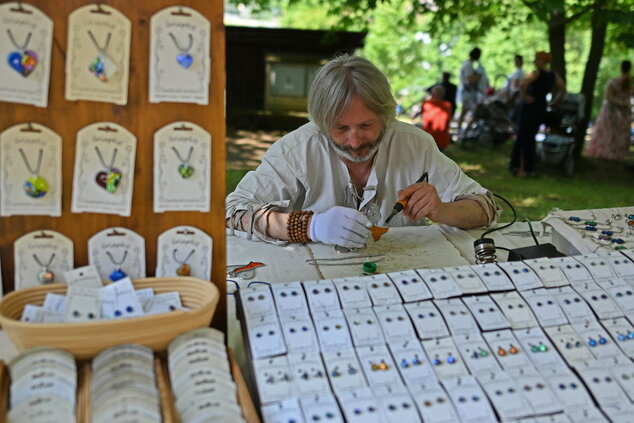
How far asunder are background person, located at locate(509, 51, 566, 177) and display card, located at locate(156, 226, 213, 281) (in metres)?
5.56

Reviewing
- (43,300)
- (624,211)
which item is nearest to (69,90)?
(43,300)

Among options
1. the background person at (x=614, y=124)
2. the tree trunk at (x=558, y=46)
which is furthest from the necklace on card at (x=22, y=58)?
the background person at (x=614, y=124)

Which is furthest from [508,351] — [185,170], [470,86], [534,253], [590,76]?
[470,86]

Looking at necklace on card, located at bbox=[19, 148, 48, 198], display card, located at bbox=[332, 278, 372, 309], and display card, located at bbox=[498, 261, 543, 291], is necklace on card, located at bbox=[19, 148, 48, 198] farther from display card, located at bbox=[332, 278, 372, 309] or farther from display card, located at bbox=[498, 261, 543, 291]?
display card, located at bbox=[498, 261, 543, 291]

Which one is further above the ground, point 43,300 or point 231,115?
point 231,115

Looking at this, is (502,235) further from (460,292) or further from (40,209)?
(40,209)

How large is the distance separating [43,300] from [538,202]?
5.04 meters

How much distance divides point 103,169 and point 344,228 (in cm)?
82

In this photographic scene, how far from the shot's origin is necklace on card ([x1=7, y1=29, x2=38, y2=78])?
0.89 m

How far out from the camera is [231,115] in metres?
7.32

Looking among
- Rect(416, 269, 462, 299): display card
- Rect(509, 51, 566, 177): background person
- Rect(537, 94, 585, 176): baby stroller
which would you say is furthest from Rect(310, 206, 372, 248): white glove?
Rect(537, 94, 585, 176): baby stroller

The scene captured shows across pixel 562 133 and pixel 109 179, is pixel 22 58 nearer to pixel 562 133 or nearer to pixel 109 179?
pixel 109 179

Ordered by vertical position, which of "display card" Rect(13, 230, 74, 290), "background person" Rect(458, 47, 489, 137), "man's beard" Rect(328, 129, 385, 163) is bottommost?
"display card" Rect(13, 230, 74, 290)

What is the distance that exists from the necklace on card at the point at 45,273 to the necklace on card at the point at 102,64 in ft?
1.06
